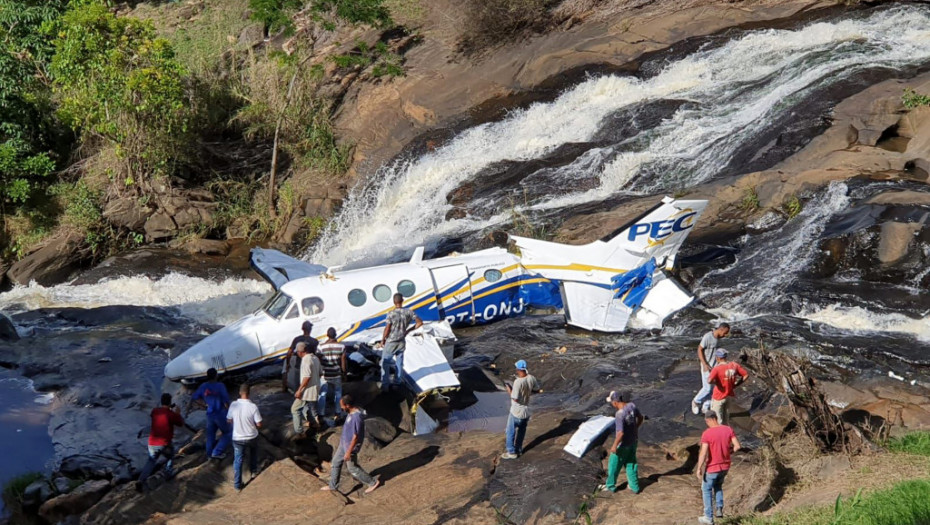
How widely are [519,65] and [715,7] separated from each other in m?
7.49

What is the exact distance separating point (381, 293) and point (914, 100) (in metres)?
16.0

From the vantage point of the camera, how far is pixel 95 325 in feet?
72.8

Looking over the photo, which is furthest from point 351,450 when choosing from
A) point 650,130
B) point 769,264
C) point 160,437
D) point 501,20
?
point 501,20

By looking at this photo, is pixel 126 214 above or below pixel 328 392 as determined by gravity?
above

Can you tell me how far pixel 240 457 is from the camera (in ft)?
43.5

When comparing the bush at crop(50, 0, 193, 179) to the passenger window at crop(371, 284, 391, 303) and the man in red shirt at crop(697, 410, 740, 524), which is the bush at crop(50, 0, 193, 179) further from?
the man in red shirt at crop(697, 410, 740, 524)

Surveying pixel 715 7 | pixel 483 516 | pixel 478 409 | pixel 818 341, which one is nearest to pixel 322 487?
pixel 483 516

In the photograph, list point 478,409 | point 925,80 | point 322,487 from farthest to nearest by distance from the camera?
point 925,80
point 478,409
point 322,487

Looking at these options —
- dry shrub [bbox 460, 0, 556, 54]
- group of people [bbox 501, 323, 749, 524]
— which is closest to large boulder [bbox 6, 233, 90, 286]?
dry shrub [bbox 460, 0, 556, 54]

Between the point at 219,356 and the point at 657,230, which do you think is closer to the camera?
the point at 219,356

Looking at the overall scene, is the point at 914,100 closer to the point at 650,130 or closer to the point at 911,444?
the point at 650,130

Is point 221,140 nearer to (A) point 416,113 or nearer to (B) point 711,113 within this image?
(A) point 416,113

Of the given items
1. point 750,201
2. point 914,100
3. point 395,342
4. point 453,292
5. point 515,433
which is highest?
point 395,342

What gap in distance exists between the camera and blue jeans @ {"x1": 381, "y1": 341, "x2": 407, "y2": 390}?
1579 centimetres
